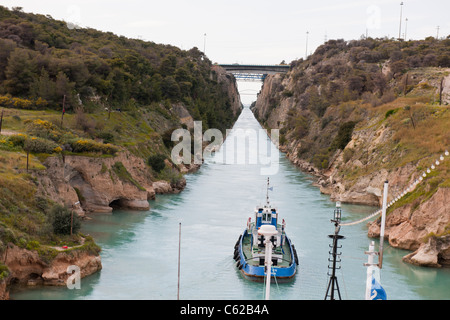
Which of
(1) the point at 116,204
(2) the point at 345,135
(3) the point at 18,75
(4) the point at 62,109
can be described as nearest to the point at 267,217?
(1) the point at 116,204

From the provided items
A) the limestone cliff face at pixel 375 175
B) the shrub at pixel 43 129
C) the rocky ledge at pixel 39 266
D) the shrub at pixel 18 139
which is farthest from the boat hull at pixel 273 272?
the shrub at pixel 43 129

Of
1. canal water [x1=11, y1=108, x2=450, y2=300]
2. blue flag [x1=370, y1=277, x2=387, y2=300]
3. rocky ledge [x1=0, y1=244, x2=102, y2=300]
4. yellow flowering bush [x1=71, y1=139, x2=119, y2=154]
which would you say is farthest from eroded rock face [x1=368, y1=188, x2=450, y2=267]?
yellow flowering bush [x1=71, y1=139, x2=119, y2=154]

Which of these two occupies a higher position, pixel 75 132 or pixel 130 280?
pixel 75 132

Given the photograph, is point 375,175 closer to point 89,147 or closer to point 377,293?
point 89,147

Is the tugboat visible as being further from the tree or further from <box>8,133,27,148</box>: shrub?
the tree

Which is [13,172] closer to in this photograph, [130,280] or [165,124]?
[130,280]
